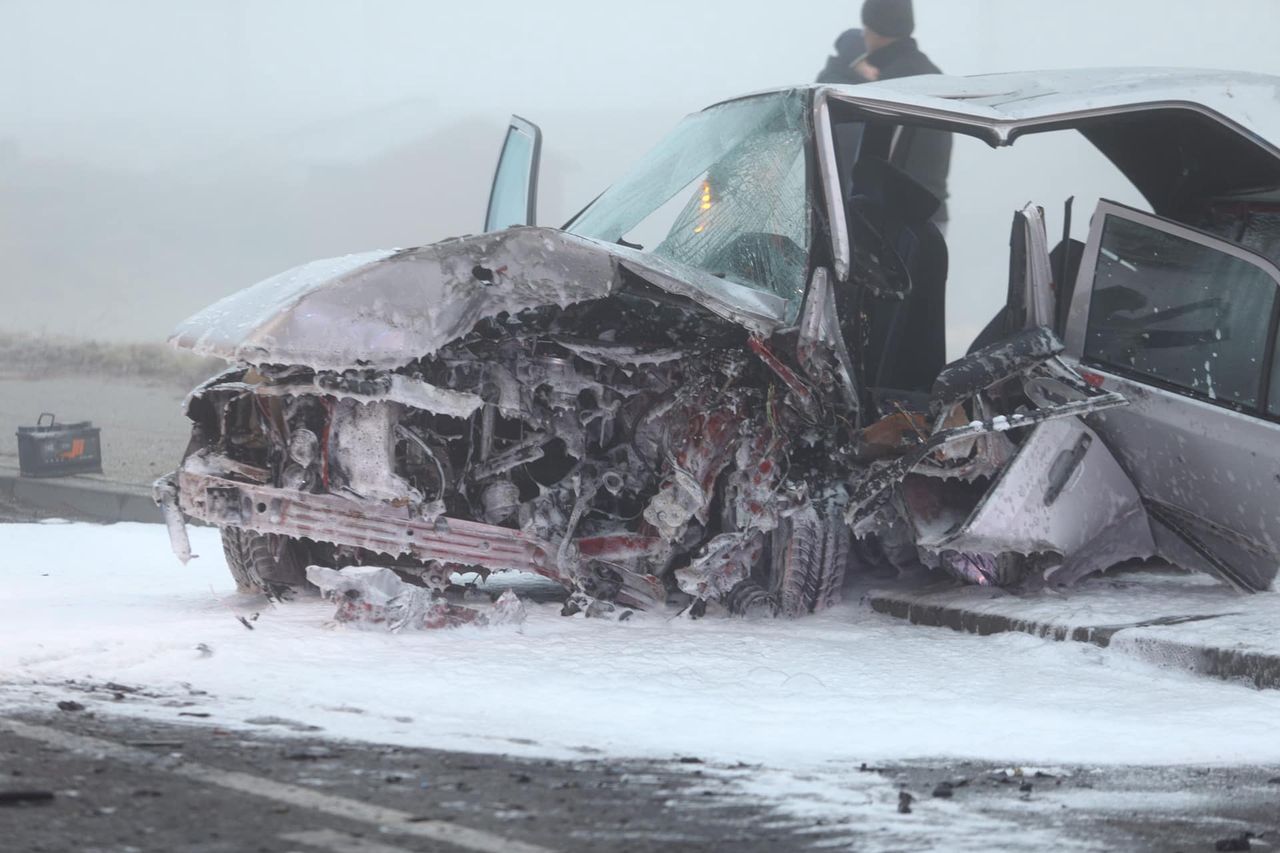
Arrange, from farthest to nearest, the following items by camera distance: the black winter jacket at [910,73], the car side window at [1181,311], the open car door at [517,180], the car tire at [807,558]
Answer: the black winter jacket at [910,73]
the open car door at [517,180]
the car tire at [807,558]
the car side window at [1181,311]

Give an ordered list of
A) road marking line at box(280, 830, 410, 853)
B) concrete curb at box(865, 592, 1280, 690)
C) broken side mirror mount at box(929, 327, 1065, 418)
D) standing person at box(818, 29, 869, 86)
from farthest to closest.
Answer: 1. standing person at box(818, 29, 869, 86)
2. broken side mirror mount at box(929, 327, 1065, 418)
3. concrete curb at box(865, 592, 1280, 690)
4. road marking line at box(280, 830, 410, 853)

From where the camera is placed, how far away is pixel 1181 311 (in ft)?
17.9

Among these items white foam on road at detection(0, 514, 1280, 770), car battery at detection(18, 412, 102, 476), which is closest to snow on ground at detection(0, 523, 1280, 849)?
white foam on road at detection(0, 514, 1280, 770)

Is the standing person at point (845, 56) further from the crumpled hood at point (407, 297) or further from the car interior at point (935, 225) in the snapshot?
the crumpled hood at point (407, 297)

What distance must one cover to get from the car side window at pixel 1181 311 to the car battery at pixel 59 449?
9866mm

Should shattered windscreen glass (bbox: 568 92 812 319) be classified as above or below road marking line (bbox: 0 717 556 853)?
above

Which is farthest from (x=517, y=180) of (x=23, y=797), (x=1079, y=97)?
(x=23, y=797)

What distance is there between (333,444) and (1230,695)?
9.87 feet

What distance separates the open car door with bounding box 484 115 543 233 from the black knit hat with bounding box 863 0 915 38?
14.2 feet

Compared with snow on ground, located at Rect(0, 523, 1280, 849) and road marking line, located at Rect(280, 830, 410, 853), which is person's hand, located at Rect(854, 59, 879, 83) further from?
road marking line, located at Rect(280, 830, 410, 853)

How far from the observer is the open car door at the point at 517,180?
693 cm

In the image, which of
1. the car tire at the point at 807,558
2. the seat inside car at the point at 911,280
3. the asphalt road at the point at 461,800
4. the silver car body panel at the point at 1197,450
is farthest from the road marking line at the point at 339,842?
the seat inside car at the point at 911,280

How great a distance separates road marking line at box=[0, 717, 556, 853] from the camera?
2.42m

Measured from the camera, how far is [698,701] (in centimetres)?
394
